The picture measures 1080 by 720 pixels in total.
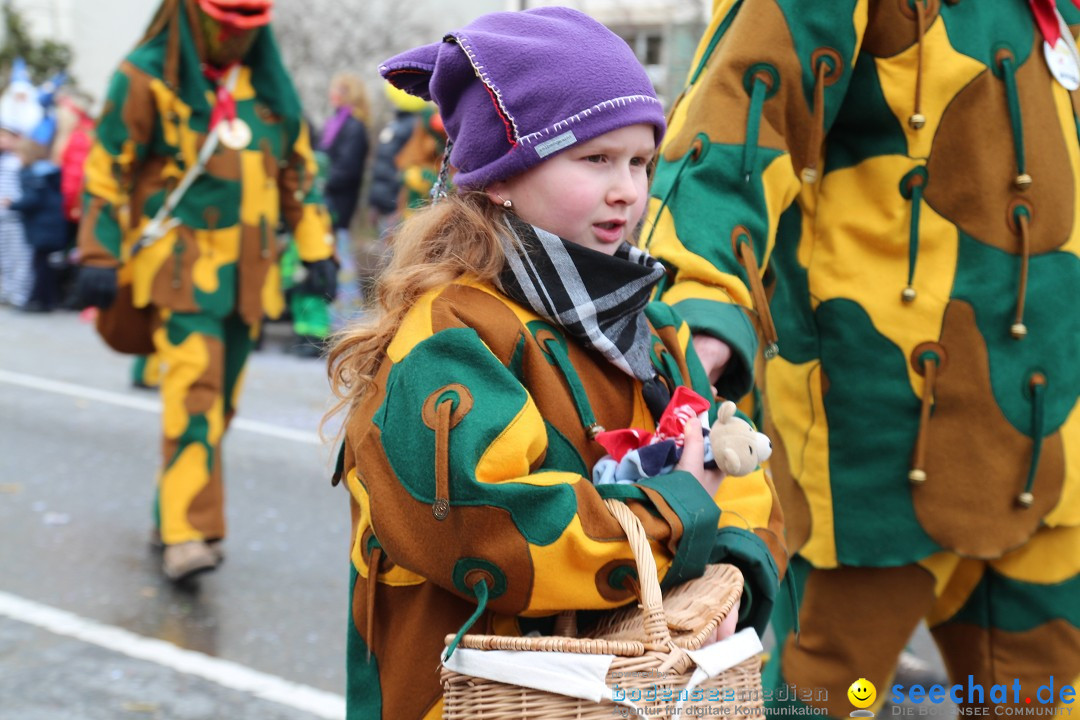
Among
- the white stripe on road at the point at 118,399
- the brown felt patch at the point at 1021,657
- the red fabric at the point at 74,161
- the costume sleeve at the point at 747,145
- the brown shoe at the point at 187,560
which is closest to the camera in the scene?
the costume sleeve at the point at 747,145

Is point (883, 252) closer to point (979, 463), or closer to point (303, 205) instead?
point (979, 463)

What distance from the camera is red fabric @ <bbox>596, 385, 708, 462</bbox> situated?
1.86 metres

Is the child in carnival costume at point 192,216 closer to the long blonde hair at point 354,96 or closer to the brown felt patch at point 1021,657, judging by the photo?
the brown felt patch at point 1021,657

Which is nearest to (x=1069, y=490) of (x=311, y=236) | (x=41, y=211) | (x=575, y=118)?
(x=575, y=118)

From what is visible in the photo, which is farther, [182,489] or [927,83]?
[182,489]

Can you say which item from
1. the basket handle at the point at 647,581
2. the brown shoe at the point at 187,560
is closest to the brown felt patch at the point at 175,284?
the brown shoe at the point at 187,560

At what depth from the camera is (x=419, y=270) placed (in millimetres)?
1935

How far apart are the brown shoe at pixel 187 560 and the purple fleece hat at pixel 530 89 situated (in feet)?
10.2

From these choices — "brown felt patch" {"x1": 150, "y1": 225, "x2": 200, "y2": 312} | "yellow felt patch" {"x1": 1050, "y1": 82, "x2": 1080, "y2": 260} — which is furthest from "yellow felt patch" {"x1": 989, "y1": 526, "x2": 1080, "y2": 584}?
"brown felt patch" {"x1": 150, "y1": 225, "x2": 200, "y2": 312}

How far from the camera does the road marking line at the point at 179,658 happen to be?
3834mm

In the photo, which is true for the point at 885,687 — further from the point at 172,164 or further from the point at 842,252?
the point at 172,164

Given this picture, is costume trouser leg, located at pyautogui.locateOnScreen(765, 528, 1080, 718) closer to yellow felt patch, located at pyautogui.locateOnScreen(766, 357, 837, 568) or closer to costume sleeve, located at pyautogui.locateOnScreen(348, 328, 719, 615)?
yellow felt patch, located at pyautogui.locateOnScreen(766, 357, 837, 568)

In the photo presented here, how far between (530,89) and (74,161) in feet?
34.9

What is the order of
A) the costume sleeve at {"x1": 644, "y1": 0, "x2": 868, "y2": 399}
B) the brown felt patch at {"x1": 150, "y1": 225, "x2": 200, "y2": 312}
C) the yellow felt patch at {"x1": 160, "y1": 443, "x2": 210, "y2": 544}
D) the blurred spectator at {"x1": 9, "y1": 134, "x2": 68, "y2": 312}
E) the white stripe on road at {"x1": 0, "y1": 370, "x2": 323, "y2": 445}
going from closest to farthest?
1. the costume sleeve at {"x1": 644, "y1": 0, "x2": 868, "y2": 399}
2. the yellow felt patch at {"x1": 160, "y1": 443, "x2": 210, "y2": 544}
3. the brown felt patch at {"x1": 150, "y1": 225, "x2": 200, "y2": 312}
4. the white stripe on road at {"x1": 0, "y1": 370, "x2": 323, "y2": 445}
5. the blurred spectator at {"x1": 9, "y1": 134, "x2": 68, "y2": 312}
